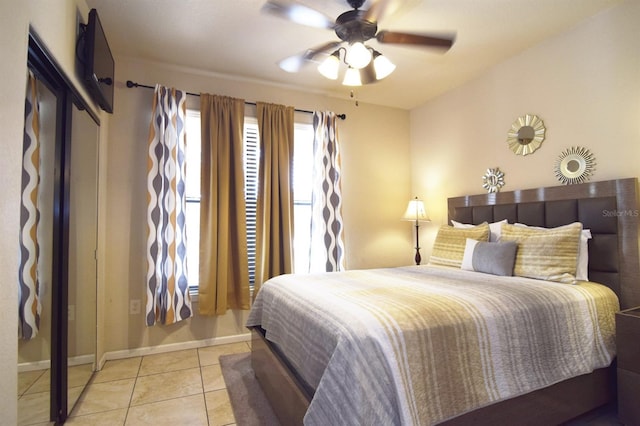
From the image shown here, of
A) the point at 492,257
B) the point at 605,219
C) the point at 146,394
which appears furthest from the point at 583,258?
the point at 146,394

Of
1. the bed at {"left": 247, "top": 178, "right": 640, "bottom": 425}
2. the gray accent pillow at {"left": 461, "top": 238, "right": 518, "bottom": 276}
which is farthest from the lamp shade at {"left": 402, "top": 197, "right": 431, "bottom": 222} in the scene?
the bed at {"left": 247, "top": 178, "right": 640, "bottom": 425}

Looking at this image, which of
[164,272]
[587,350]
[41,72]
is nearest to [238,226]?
[164,272]

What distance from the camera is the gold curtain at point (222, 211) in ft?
10.1

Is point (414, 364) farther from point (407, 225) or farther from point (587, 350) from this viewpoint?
point (407, 225)

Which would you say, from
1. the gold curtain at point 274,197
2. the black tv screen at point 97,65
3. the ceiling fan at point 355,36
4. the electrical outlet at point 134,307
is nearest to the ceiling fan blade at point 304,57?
the ceiling fan at point 355,36

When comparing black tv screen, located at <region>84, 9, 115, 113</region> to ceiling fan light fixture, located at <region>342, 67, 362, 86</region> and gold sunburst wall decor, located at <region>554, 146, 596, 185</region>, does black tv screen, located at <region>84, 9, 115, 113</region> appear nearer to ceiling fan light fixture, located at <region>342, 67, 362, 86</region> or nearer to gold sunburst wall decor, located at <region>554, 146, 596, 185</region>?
ceiling fan light fixture, located at <region>342, 67, 362, 86</region>

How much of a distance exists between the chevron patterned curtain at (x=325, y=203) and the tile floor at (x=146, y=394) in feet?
4.91

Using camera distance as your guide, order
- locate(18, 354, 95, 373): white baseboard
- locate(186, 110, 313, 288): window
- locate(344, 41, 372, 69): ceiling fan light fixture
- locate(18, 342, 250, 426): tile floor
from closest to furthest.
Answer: locate(18, 354, 95, 373): white baseboard → locate(18, 342, 250, 426): tile floor → locate(344, 41, 372, 69): ceiling fan light fixture → locate(186, 110, 313, 288): window

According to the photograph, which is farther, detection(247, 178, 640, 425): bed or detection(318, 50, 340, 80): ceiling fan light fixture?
detection(318, 50, 340, 80): ceiling fan light fixture

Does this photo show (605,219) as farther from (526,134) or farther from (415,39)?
(415,39)

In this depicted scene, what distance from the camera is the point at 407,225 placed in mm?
4246

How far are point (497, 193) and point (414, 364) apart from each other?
237cm

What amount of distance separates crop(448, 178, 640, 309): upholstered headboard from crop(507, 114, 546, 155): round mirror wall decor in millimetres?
410

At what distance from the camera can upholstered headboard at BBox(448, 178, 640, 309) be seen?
2166mm
